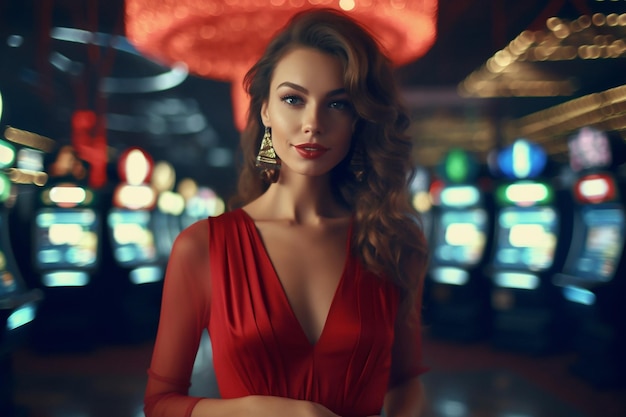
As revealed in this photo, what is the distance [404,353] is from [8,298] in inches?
80.3

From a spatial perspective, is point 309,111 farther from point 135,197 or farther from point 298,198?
point 135,197

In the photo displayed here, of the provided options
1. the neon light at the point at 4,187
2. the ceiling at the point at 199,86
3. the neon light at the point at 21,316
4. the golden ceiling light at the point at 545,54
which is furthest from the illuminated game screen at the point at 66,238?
the golden ceiling light at the point at 545,54

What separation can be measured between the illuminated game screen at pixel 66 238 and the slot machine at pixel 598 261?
3.69 m

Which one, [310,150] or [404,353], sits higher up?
[310,150]

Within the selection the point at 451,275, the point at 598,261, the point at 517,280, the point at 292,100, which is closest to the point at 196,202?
the point at 451,275

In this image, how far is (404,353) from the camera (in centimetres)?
143

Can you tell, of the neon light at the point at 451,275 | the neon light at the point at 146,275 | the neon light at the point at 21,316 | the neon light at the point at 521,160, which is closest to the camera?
the neon light at the point at 21,316

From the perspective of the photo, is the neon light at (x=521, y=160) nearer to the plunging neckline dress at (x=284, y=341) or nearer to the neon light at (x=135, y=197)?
the neon light at (x=135, y=197)

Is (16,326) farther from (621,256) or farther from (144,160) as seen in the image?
(621,256)

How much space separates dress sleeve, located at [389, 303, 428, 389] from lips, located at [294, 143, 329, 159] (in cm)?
45

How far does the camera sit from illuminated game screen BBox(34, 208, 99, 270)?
4309 millimetres

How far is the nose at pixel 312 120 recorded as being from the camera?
1.26 meters

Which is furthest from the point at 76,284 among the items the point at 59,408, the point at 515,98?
the point at 515,98

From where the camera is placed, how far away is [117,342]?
524cm
